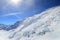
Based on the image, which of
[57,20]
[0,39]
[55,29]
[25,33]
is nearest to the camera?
[55,29]

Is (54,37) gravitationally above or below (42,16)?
below

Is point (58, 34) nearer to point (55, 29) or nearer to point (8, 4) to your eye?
point (55, 29)

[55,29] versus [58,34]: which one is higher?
[55,29]

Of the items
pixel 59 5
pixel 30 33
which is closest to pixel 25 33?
pixel 30 33

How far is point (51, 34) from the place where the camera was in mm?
4004

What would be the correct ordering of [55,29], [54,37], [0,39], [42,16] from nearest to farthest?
[54,37] < [55,29] < [42,16] < [0,39]

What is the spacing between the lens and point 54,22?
4.60 meters

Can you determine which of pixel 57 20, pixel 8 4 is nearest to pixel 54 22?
pixel 57 20

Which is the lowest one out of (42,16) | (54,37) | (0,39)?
(54,37)

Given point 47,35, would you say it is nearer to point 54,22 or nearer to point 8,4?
point 54,22

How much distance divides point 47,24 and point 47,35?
710 mm

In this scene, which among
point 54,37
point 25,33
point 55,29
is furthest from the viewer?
point 25,33

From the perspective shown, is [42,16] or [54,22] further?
[42,16]

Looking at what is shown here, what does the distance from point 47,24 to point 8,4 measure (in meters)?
1.86
